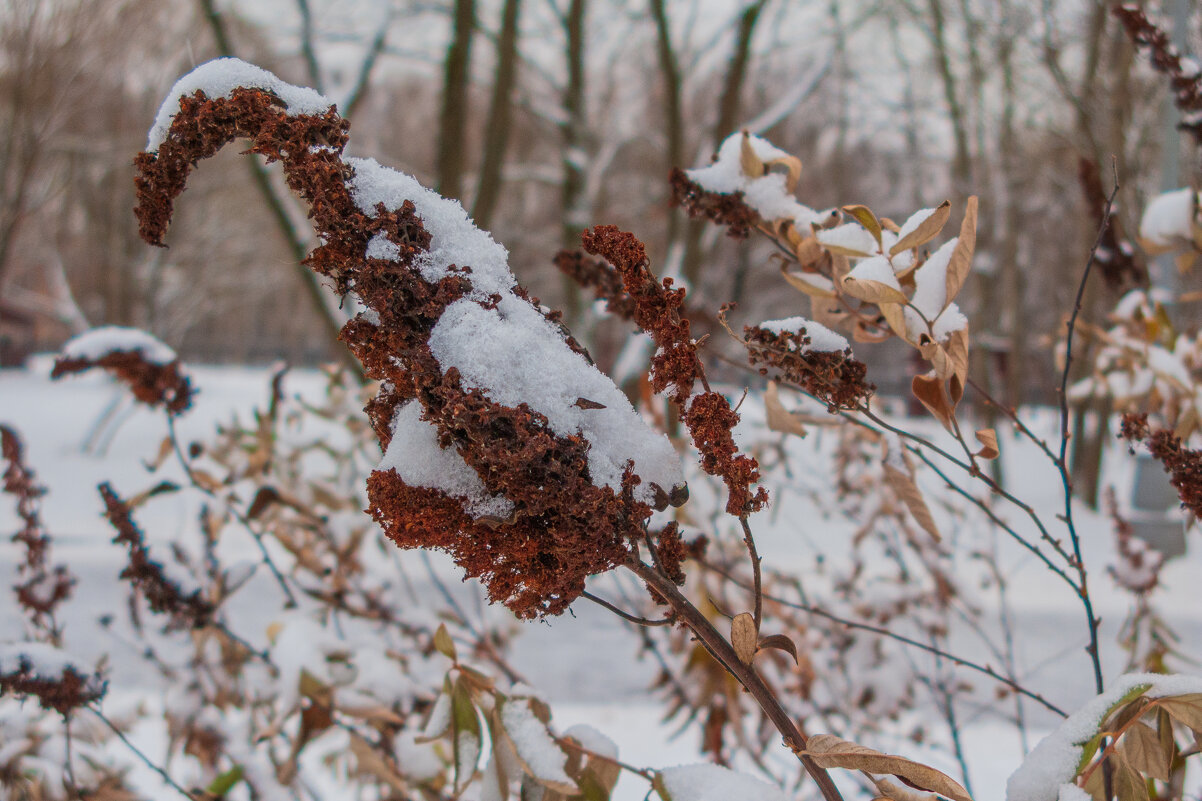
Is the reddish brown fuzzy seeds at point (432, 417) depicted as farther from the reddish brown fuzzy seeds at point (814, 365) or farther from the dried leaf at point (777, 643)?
the reddish brown fuzzy seeds at point (814, 365)

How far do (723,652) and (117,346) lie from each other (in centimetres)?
93

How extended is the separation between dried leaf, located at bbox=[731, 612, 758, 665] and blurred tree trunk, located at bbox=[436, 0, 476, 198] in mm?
3153

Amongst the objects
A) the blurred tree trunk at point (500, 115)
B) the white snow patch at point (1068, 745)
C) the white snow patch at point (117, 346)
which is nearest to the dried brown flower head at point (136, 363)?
the white snow patch at point (117, 346)

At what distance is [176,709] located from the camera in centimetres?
153

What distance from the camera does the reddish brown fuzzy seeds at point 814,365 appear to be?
0.68 m

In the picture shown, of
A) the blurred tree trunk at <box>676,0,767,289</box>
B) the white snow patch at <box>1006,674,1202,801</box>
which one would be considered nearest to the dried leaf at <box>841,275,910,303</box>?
the white snow patch at <box>1006,674,1202,801</box>

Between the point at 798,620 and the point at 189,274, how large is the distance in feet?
60.2

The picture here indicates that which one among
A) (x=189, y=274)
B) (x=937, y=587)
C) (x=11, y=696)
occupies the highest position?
(x=189, y=274)

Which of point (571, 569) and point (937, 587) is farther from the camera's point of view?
point (937, 587)

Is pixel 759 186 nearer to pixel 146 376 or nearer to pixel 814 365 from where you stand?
pixel 814 365

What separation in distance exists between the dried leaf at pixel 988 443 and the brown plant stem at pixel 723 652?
31 cm

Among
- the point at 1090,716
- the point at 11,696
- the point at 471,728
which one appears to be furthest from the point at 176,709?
the point at 1090,716

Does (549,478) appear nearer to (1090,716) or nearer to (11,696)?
(1090,716)

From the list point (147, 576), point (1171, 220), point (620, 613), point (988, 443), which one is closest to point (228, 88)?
point (620, 613)
